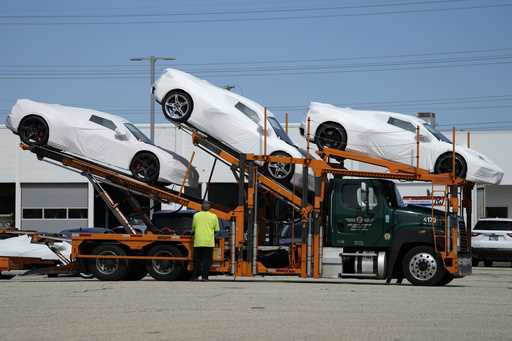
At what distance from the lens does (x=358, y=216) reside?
19562 mm

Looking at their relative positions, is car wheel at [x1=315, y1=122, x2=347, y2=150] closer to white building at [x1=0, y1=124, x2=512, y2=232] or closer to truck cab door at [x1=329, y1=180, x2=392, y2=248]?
truck cab door at [x1=329, y1=180, x2=392, y2=248]

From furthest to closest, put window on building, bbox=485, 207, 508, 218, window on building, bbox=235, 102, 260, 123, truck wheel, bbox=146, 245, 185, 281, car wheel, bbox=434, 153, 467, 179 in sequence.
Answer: window on building, bbox=485, 207, 508, 218
car wheel, bbox=434, 153, 467, 179
window on building, bbox=235, 102, 260, 123
truck wheel, bbox=146, 245, 185, 281

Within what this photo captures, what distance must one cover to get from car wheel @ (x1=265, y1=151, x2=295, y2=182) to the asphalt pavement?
233 centimetres

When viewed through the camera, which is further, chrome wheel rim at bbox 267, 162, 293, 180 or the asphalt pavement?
chrome wheel rim at bbox 267, 162, 293, 180

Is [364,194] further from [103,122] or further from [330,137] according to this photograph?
[103,122]

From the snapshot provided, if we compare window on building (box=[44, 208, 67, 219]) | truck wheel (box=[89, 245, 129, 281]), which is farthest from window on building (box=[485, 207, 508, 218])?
truck wheel (box=[89, 245, 129, 281])

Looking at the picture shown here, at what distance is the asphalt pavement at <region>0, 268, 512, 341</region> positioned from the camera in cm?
1148

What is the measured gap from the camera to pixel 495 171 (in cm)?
2173

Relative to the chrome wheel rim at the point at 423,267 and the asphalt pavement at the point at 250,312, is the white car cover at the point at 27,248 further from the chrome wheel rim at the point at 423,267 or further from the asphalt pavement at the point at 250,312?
the chrome wheel rim at the point at 423,267

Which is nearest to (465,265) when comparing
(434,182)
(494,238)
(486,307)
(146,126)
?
(434,182)

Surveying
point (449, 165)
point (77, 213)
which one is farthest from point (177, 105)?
point (77, 213)

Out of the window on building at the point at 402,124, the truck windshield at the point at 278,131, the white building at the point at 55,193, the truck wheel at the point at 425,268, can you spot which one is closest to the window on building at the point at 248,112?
the truck windshield at the point at 278,131

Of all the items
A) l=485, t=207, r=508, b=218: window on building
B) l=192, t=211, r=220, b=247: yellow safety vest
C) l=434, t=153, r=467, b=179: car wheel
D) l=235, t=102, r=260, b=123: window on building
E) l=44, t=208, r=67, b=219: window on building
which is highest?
l=235, t=102, r=260, b=123: window on building

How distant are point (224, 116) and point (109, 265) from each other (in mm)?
3649
